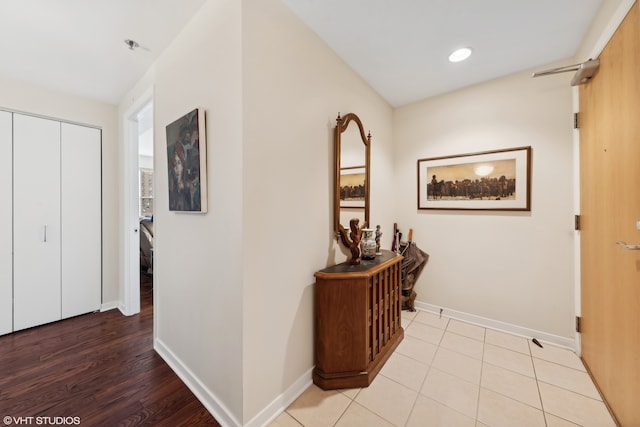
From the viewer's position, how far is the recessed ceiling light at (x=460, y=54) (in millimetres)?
1823

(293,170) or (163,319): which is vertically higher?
(293,170)

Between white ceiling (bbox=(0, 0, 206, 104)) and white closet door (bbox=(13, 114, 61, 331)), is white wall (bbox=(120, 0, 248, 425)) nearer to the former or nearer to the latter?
white ceiling (bbox=(0, 0, 206, 104))

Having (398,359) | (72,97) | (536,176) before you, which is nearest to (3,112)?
(72,97)

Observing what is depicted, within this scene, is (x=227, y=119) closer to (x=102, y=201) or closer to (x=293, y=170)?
(x=293, y=170)

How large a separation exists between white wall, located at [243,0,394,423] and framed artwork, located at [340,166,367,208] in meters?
0.16

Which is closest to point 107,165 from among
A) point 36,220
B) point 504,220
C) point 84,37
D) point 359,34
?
point 36,220

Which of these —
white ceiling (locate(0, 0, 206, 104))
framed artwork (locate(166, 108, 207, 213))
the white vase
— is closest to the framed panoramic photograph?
the white vase

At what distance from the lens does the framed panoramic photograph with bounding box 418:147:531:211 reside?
2.12 metres

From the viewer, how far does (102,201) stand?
2.74 meters

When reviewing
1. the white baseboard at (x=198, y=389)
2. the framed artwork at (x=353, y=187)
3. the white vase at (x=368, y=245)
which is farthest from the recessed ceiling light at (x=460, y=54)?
the white baseboard at (x=198, y=389)

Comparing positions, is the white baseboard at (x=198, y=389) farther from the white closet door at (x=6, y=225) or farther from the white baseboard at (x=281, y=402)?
the white closet door at (x=6, y=225)

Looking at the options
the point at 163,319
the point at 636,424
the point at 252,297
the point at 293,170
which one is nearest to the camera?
the point at 636,424

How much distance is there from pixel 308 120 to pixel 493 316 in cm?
251

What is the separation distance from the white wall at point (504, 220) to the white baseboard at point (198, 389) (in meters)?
2.22
